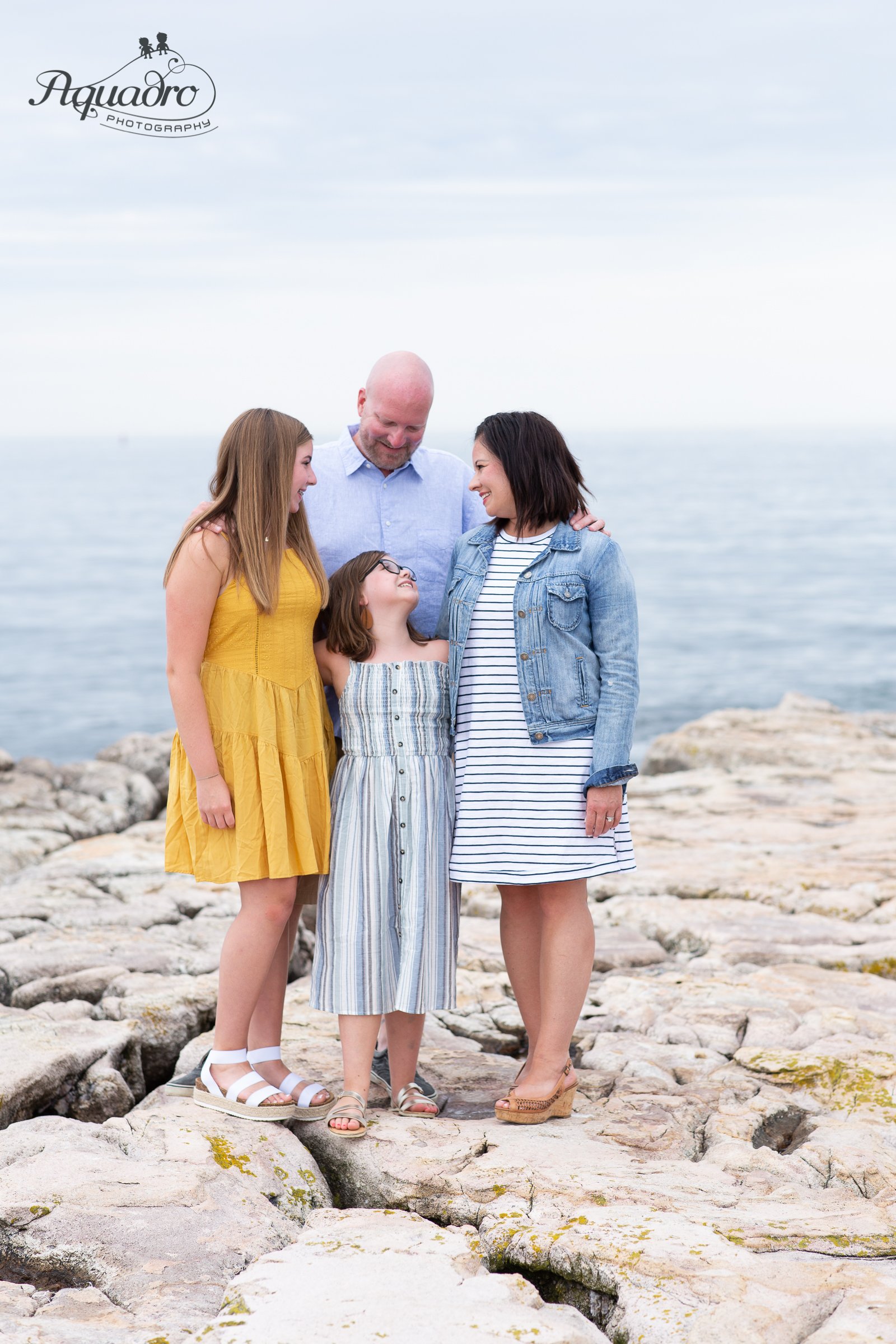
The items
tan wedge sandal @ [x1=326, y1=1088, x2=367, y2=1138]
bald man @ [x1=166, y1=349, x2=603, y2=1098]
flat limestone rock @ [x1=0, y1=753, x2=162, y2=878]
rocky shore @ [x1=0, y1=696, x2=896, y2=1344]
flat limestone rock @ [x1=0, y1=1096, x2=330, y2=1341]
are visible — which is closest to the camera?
rocky shore @ [x1=0, y1=696, x2=896, y2=1344]

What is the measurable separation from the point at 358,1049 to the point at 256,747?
908mm

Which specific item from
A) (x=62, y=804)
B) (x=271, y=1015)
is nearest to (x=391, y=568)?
(x=271, y=1015)

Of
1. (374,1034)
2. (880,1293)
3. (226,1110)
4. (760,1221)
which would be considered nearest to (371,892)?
(374,1034)

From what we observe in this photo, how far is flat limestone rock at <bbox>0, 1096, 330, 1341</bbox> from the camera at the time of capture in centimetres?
259

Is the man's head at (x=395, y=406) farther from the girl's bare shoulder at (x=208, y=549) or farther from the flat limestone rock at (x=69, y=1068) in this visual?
the flat limestone rock at (x=69, y=1068)

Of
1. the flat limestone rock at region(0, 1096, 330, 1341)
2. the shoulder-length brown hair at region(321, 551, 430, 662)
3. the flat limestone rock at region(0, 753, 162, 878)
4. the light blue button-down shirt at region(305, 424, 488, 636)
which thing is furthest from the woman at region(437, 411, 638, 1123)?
the flat limestone rock at region(0, 753, 162, 878)

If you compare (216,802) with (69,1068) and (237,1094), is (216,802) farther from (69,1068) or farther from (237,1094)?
(69,1068)

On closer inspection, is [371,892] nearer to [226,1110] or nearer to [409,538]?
[226,1110]

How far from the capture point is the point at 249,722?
3.51m

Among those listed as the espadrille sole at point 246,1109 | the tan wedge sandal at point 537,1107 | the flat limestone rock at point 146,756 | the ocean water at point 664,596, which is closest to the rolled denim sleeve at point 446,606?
the tan wedge sandal at point 537,1107

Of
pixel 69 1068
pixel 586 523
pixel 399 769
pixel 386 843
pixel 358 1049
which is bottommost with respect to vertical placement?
pixel 69 1068

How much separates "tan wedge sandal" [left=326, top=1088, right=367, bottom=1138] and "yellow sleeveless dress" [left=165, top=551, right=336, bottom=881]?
0.62 metres

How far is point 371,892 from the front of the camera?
3.56 meters

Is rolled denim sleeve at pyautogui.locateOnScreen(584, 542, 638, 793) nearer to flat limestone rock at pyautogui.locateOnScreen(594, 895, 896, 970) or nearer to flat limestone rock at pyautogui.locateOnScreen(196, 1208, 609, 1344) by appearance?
flat limestone rock at pyautogui.locateOnScreen(196, 1208, 609, 1344)
